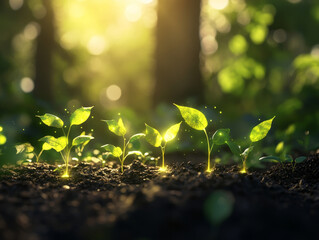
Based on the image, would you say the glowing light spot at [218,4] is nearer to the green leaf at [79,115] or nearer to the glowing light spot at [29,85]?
the glowing light spot at [29,85]

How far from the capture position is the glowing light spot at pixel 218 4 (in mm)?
12316

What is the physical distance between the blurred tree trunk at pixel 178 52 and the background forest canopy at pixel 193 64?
0.7 inches

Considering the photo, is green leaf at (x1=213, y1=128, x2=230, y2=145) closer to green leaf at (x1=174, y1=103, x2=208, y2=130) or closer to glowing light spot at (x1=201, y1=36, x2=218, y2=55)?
green leaf at (x1=174, y1=103, x2=208, y2=130)

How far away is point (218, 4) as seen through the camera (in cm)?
1264

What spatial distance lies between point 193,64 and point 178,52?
33cm

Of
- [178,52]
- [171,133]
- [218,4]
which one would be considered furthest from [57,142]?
[218,4]

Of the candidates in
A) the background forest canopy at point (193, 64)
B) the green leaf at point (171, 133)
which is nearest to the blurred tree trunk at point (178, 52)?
the background forest canopy at point (193, 64)

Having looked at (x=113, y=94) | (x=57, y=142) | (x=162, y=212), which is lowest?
(x=162, y=212)

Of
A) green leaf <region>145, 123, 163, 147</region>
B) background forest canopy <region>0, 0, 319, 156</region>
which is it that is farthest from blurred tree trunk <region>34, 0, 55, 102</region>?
green leaf <region>145, 123, 163, 147</region>

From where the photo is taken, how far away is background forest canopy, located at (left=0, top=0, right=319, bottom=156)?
5.79 metres

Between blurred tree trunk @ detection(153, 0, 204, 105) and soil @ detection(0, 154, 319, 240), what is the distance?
3.73 meters

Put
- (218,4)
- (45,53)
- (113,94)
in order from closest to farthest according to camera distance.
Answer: (45,53) < (218,4) < (113,94)

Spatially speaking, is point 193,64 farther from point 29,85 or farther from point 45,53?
point 29,85

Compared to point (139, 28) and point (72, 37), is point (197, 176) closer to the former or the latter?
point (72, 37)
